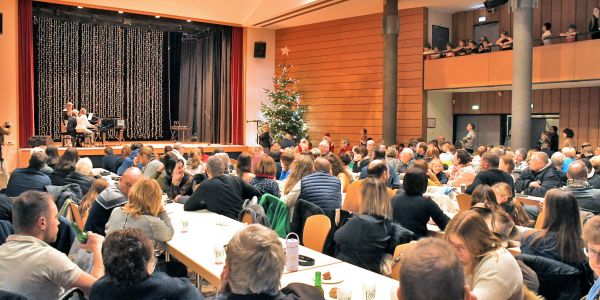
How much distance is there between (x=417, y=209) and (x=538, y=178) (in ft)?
11.9

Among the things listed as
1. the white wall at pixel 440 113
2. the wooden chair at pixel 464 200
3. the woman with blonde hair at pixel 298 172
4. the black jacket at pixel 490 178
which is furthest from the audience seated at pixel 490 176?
the white wall at pixel 440 113

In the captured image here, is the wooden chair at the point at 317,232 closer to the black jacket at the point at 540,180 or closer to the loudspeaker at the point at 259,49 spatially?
the black jacket at the point at 540,180

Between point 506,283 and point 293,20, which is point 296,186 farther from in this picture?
point 293,20

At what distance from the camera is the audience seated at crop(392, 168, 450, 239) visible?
4648mm

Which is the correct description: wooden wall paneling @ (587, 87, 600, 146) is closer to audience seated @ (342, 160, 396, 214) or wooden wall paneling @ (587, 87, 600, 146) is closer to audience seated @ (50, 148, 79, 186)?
audience seated @ (342, 160, 396, 214)

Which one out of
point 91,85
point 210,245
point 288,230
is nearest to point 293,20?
point 91,85

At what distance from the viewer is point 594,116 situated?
14266 millimetres

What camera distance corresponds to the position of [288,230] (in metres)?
5.28

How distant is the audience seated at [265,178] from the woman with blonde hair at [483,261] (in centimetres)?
365

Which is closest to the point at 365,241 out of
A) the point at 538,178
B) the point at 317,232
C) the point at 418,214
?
the point at 317,232

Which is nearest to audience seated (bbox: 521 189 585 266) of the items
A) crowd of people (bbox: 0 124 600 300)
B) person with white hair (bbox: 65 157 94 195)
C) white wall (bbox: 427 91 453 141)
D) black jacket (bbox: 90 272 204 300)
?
crowd of people (bbox: 0 124 600 300)

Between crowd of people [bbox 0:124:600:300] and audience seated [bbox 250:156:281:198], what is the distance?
1 cm

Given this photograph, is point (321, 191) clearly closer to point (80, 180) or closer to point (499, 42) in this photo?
point (80, 180)

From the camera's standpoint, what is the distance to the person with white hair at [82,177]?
6.40m
